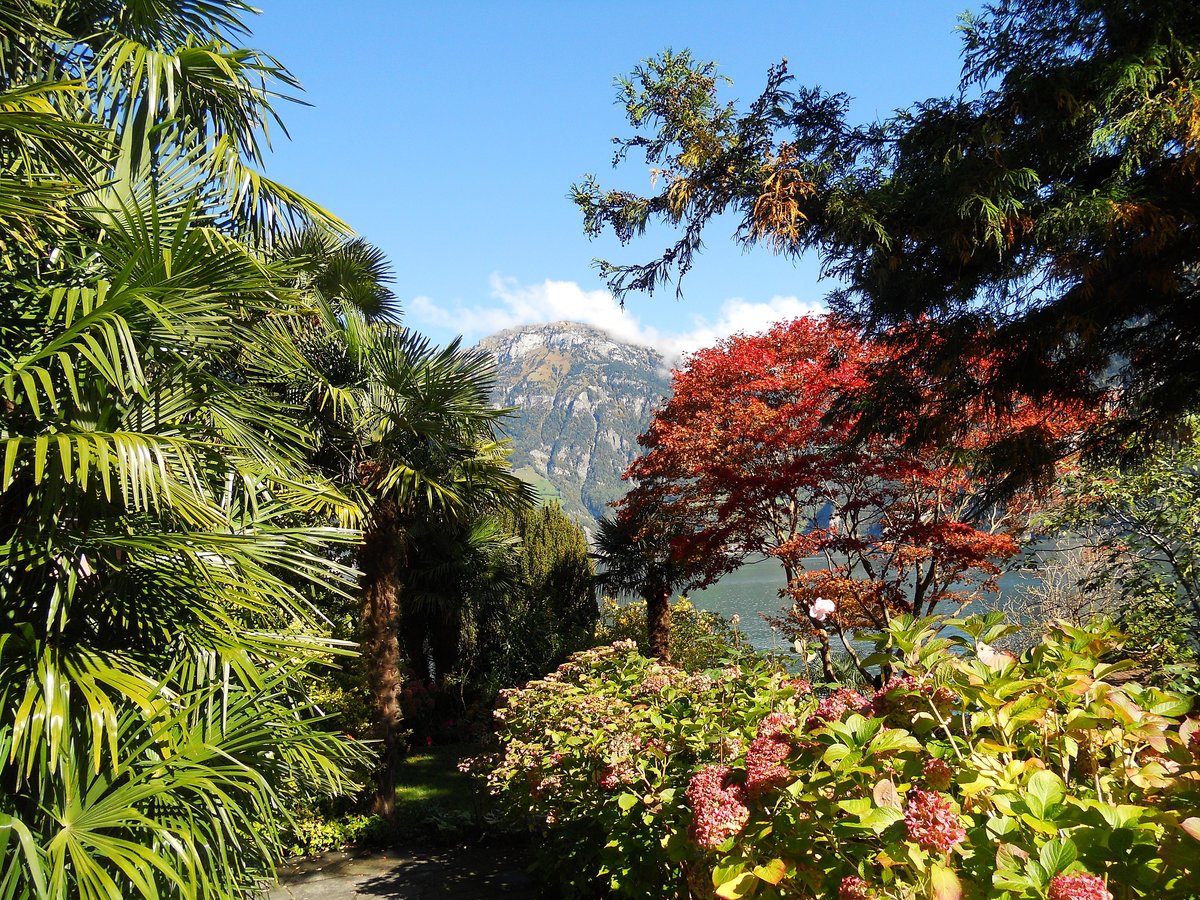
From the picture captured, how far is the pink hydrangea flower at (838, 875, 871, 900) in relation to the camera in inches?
50.6

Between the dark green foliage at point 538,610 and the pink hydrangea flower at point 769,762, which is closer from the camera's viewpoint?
the pink hydrangea flower at point 769,762

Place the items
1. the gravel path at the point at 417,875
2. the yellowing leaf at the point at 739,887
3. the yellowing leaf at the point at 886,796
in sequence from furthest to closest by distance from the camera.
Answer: the gravel path at the point at 417,875 → the yellowing leaf at the point at 739,887 → the yellowing leaf at the point at 886,796

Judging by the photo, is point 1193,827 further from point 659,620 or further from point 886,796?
point 659,620

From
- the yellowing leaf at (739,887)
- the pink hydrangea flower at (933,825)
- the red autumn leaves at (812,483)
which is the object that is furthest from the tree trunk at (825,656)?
the pink hydrangea flower at (933,825)

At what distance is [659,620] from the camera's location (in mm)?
10867

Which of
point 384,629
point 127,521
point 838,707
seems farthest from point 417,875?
point 838,707

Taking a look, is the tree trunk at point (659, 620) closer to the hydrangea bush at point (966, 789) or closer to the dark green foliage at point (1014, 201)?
the dark green foliage at point (1014, 201)

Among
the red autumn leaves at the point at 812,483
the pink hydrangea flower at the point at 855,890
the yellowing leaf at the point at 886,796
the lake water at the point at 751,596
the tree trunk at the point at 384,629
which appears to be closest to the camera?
the pink hydrangea flower at the point at 855,890

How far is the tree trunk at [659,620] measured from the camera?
422 inches

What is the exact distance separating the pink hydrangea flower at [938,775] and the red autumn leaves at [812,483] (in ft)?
16.8

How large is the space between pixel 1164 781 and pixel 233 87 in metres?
4.68

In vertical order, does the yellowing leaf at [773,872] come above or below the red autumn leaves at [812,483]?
below

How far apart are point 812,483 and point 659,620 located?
379cm

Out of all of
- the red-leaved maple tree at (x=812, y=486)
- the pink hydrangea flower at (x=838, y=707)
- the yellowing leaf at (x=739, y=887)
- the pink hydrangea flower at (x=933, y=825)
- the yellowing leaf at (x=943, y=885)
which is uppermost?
the red-leaved maple tree at (x=812, y=486)
